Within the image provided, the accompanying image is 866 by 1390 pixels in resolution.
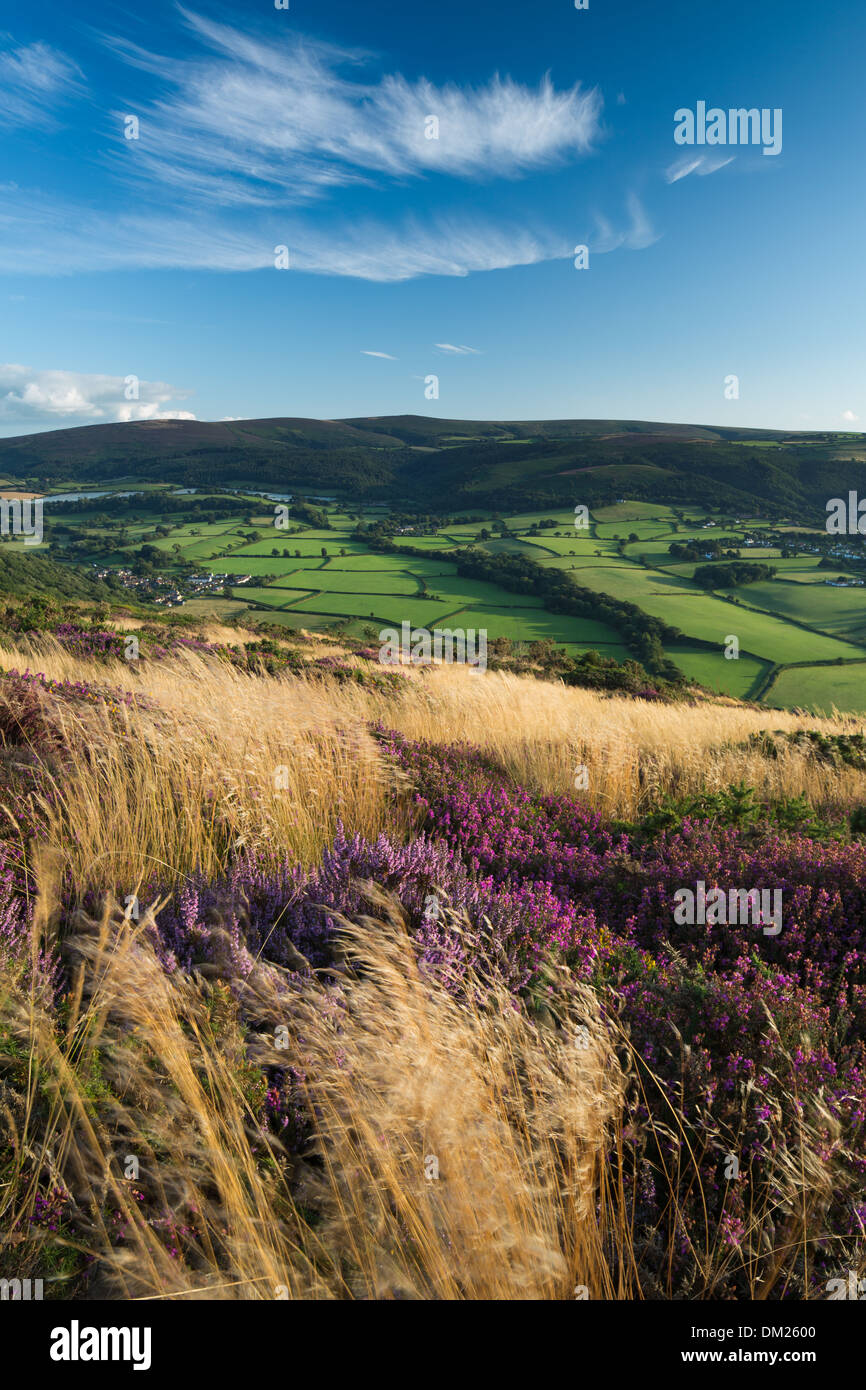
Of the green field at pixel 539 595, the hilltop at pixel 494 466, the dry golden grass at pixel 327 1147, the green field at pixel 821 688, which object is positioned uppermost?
the hilltop at pixel 494 466

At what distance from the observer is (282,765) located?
14.1ft

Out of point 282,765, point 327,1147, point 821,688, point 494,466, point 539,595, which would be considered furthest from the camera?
point 494,466

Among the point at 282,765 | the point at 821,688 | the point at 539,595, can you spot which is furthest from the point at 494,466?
the point at 282,765

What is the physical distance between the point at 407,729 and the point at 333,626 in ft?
113

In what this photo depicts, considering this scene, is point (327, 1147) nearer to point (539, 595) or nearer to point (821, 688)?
point (821, 688)

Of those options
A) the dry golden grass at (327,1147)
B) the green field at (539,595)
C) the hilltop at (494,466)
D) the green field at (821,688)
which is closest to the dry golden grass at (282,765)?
the dry golden grass at (327,1147)

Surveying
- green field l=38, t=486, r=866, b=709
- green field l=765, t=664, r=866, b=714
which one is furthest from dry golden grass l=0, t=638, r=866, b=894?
green field l=38, t=486, r=866, b=709

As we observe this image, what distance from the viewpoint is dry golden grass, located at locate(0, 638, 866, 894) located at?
11.6 feet

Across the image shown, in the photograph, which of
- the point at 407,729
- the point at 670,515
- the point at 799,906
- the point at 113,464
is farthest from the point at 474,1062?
the point at 113,464

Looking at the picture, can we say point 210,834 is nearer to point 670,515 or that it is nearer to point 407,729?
point 407,729

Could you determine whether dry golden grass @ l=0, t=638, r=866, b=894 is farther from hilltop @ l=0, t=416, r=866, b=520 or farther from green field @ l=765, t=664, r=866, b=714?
hilltop @ l=0, t=416, r=866, b=520

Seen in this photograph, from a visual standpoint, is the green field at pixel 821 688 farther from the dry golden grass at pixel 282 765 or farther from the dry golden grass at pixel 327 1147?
the dry golden grass at pixel 327 1147

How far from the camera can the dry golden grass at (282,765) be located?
3.55 m

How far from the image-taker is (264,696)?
604 centimetres
